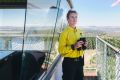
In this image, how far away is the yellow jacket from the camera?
12.7 ft

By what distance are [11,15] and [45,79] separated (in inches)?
A: 54.8

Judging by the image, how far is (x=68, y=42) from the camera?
3.92 meters

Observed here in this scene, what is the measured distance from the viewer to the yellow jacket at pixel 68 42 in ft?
12.7

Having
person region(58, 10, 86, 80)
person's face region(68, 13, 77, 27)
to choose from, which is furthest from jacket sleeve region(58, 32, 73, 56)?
person's face region(68, 13, 77, 27)

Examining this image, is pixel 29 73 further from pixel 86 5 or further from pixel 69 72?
pixel 86 5

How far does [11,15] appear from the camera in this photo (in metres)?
4.35

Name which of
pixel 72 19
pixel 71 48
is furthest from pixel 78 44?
pixel 72 19

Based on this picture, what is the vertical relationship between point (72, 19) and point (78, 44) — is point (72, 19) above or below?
above

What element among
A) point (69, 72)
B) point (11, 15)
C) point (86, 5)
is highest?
point (86, 5)

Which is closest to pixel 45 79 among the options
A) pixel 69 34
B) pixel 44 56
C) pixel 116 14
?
pixel 44 56

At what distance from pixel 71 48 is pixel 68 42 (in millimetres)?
82

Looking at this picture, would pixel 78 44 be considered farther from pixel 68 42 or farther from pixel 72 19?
pixel 72 19

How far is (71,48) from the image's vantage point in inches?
153

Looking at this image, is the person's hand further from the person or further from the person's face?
the person's face
